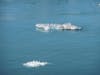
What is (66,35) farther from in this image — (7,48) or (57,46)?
(7,48)

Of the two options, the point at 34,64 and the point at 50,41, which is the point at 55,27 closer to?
the point at 50,41

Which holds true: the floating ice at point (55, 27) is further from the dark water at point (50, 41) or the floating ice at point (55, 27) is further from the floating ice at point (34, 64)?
the floating ice at point (34, 64)

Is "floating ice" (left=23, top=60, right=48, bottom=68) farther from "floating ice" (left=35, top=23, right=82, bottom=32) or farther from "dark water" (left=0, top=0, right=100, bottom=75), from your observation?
"floating ice" (left=35, top=23, right=82, bottom=32)

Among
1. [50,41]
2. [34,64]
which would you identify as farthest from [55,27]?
[34,64]

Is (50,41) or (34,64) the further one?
(50,41)

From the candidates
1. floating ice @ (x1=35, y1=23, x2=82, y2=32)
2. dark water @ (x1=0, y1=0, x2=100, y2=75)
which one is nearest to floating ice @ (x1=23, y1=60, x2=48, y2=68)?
dark water @ (x1=0, y1=0, x2=100, y2=75)

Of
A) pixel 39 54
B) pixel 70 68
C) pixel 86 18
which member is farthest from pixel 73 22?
pixel 70 68

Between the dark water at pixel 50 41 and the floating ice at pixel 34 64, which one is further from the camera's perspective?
the floating ice at pixel 34 64

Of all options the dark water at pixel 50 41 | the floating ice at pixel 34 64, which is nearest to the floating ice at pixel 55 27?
the dark water at pixel 50 41
